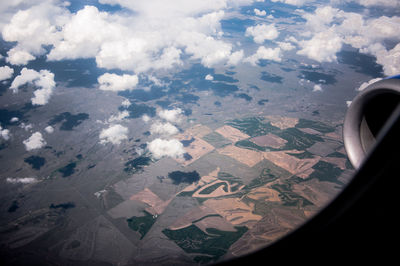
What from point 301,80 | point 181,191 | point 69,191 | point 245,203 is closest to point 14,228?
point 69,191

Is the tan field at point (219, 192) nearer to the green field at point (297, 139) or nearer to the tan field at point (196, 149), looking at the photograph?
the tan field at point (196, 149)

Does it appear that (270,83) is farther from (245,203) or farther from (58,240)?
(58,240)

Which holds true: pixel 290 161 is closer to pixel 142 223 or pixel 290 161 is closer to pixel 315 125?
pixel 315 125

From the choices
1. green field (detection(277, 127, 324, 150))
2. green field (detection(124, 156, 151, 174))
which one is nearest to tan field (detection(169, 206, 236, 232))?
green field (detection(124, 156, 151, 174))

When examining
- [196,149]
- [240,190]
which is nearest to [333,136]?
[240,190]

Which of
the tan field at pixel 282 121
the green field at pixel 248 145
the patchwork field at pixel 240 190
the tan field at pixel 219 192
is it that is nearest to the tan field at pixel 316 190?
the patchwork field at pixel 240 190
